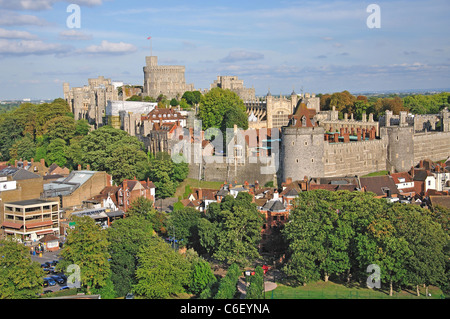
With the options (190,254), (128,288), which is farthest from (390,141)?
(128,288)

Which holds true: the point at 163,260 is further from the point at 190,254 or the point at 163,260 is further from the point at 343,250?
the point at 343,250

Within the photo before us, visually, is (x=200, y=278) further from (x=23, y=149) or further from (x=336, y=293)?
(x=23, y=149)

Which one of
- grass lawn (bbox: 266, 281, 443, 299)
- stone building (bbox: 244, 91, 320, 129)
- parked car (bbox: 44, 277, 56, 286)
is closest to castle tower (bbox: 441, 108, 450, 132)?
stone building (bbox: 244, 91, 320, 129)

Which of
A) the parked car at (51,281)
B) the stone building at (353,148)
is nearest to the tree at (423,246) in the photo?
the stone building at (353,148)

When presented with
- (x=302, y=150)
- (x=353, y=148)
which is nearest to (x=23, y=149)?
(x=302, y=150)

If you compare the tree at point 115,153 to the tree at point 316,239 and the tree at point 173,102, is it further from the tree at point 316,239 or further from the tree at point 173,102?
the tree at point 316,239
